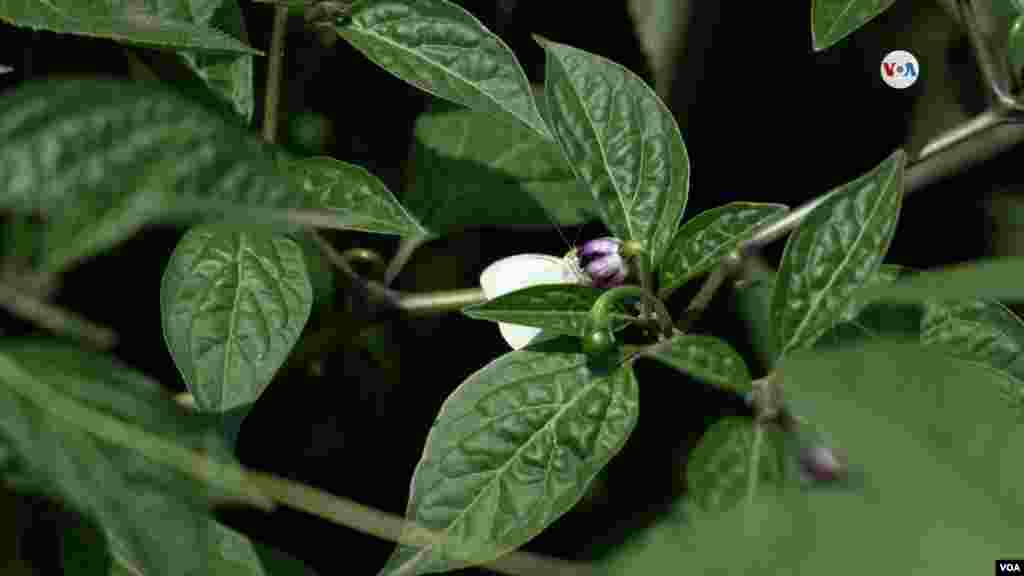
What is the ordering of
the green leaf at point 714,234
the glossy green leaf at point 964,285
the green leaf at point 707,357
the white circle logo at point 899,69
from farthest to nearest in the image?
the white circle logo at point 899,69
the green leaf at point 714,234
the green leaf at point 707,357
the glossy green leaf at point 964,285

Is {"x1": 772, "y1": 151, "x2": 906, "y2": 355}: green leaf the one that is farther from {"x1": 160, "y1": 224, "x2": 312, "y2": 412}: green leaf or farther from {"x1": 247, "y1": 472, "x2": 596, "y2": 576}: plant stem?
{"x1": 160, "y1": 224, "x2": 312, "y2": 412}: green leaf

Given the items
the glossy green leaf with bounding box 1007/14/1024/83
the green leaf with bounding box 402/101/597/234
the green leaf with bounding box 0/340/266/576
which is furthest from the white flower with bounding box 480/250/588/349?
the green leaf with bounding box 0/340/266/576

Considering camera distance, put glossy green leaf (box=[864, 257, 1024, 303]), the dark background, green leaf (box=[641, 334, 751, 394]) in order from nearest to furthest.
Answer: glossy green leaf (box=[864, 257, 1024, 303]), green leaf (box=[641, 334, 751, 394]), the dark background

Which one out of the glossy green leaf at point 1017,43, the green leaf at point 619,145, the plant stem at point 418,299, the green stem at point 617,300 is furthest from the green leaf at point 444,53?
the glossy green leaf at point 1017,43

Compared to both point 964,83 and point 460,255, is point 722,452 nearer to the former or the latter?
point 460,255

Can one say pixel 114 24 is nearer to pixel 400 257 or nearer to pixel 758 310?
pixel 400 257

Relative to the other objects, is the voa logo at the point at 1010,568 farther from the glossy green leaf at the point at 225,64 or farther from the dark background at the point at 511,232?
the glossy green leaf at the point at 225,64
